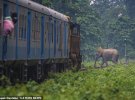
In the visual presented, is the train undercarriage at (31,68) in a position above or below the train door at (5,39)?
below

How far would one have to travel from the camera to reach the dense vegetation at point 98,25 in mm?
51406

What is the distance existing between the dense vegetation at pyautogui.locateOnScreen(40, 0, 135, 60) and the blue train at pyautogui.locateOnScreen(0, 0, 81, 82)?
12517 mm

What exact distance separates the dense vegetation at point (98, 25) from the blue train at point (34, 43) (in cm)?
1252

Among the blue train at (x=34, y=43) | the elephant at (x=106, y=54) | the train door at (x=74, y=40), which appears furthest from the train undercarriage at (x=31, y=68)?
the elephant at (x=106, y=54)

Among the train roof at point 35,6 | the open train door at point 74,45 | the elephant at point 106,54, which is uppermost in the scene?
the train roof at point 35,6

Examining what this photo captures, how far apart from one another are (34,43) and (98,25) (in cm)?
4367

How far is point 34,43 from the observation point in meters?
19.4

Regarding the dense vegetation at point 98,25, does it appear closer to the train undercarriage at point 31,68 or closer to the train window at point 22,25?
the train undercarriage at point 31,68

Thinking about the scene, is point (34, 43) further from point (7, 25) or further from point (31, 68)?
point (7, 25)

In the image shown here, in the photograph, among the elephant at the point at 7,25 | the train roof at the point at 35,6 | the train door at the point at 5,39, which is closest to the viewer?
the elephant at the point at 7,25

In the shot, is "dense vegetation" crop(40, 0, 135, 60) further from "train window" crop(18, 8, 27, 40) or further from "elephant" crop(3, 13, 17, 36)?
"elephant" crop(3, 13, 17, 36)

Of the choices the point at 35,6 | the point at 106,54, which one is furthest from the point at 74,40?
the point at 106,54

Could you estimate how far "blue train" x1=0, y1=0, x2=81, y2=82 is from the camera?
15.6 meters

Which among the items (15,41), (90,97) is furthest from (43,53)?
(90,97)
